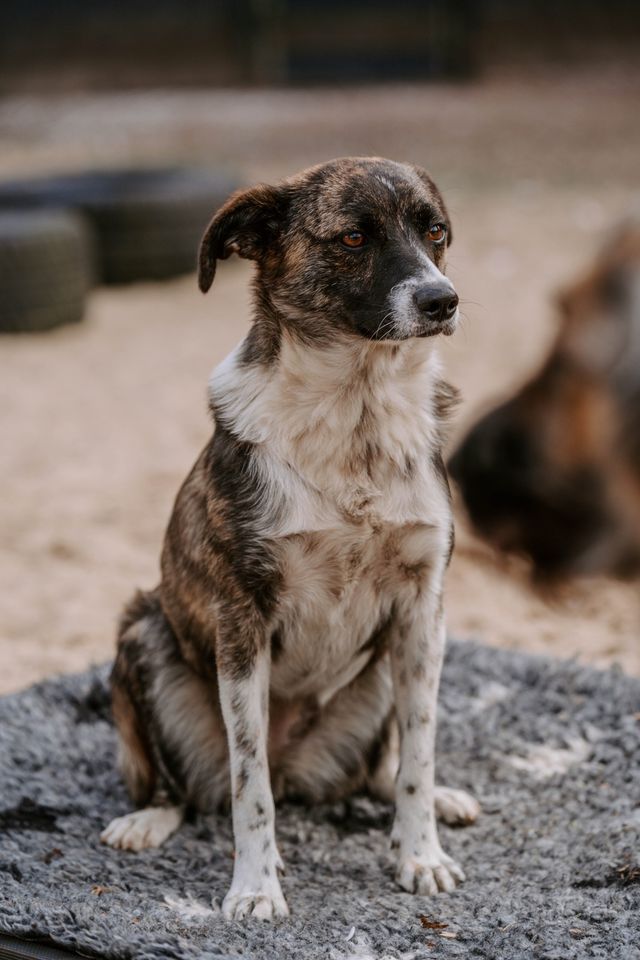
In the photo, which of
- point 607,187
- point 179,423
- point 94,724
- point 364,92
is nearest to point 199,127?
point 364,92

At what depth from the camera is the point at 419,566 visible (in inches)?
106

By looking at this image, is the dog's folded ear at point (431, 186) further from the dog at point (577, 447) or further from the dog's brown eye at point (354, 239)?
the dog at point (577, 447)

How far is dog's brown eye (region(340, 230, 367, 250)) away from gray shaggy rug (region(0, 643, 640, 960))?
1.38m

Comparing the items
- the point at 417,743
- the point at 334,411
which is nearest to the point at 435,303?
the point at 334,411

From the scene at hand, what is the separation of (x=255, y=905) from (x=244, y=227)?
4.75ft

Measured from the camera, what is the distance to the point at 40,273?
306 inches

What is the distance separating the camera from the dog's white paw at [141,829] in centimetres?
290

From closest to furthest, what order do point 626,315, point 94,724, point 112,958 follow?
point 626,315
point 112,958
point 94,724

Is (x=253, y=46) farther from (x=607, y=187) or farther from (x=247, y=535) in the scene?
(x=247, y=535)

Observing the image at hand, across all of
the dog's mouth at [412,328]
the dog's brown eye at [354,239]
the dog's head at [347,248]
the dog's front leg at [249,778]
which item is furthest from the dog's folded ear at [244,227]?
the dog's front leg at [249,778]

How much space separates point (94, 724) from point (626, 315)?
2546 mm

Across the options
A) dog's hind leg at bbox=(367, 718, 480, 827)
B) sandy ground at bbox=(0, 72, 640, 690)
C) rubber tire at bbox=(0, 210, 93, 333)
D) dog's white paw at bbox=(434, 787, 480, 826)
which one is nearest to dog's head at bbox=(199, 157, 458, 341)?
sandy ground at bbox=(0, 72, 640, 690)

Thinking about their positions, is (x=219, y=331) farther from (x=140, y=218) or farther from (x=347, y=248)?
(x=347, y=248)

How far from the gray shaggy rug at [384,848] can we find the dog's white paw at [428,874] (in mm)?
33
